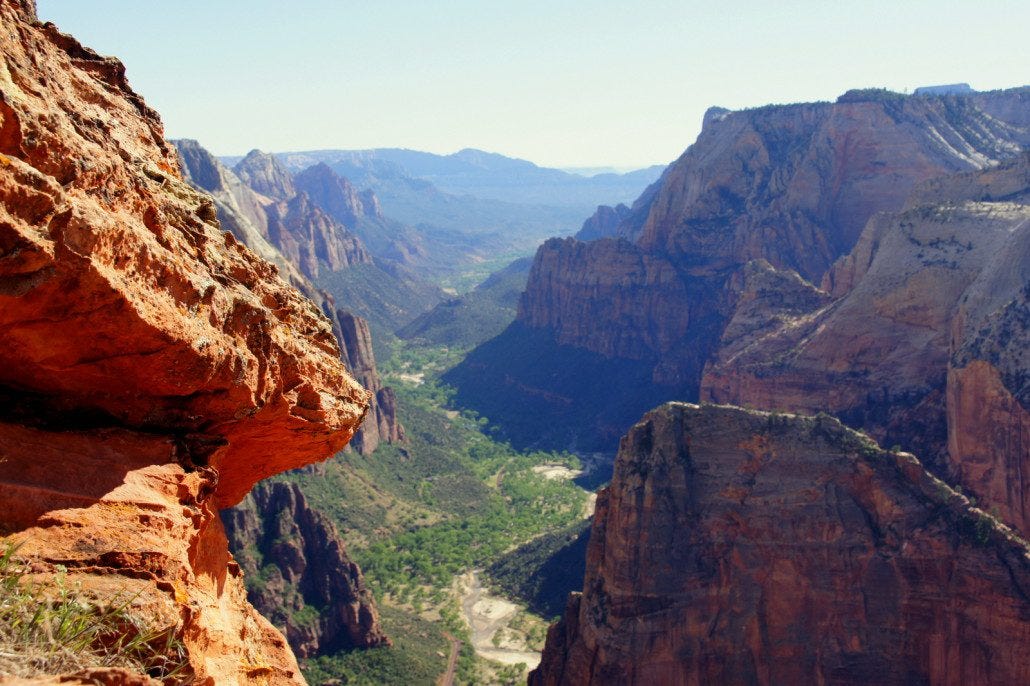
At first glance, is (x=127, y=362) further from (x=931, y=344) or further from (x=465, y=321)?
(x=465, y=321)

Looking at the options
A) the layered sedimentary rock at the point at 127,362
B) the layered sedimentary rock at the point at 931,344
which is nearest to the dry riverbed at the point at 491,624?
the layered sedimentary rock at the point at 931,344

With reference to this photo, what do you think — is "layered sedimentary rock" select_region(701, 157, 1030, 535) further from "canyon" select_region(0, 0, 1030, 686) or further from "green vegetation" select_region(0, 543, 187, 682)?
"green vegetation" select_region(0, 543, 187, 682)

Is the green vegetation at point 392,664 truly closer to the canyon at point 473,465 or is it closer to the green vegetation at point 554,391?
the canyon at point 473,465

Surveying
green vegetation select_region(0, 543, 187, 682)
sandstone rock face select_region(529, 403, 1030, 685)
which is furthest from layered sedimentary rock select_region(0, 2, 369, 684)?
sandstone rock face select_region(529, 403, 1030, 685)

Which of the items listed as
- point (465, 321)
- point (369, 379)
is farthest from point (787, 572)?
point (465, 321)

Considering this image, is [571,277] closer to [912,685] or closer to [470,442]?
[470,442]
